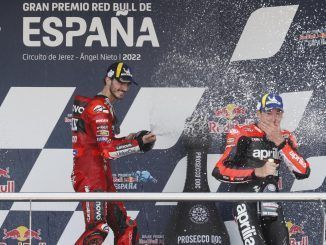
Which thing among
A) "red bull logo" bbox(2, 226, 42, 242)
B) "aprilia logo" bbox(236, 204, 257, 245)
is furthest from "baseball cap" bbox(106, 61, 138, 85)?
"red bull logo" bbox(2, 226, 42, 242)

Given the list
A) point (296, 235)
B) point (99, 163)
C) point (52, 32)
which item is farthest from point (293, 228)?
point (52, 32)

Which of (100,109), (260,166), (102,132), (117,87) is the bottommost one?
(260,166)

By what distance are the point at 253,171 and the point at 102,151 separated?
3.08 ft

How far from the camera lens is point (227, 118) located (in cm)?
688

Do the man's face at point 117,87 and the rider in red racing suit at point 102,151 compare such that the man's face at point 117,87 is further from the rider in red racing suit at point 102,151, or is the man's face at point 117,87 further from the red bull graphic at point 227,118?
the red bull graphic at point 227,118

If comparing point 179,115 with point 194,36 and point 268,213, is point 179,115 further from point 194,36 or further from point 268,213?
point 268,213

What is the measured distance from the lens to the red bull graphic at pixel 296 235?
22.6ft

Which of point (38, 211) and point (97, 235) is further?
point (38, 211)

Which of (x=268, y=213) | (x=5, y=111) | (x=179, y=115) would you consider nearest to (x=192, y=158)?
(x=179, y=115)

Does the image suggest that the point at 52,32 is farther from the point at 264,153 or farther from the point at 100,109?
the point at 264,153

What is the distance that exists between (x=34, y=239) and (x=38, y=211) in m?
0.20

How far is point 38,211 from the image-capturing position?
6891mm

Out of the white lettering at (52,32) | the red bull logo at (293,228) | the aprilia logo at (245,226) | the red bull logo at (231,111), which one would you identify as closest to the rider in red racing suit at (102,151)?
the aprilia logo at (245,226)

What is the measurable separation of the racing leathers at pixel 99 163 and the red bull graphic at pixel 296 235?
53.4 inches
